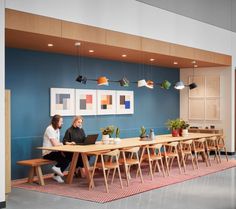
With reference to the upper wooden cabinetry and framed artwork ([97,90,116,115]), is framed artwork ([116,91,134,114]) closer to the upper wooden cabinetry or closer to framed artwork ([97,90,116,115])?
framed artwork ([97,90,116,115])

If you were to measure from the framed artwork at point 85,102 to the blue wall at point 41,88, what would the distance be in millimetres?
141

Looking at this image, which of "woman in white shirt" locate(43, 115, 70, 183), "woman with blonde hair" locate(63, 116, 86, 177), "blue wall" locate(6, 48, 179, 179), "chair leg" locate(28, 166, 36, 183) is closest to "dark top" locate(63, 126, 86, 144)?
"woman with blonde hair" locate(63, 116, 86, 177)

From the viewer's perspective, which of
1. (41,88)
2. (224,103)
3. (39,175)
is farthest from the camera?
(224,103)

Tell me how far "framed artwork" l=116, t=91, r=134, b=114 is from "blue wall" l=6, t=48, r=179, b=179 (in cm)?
14

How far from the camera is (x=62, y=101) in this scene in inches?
424

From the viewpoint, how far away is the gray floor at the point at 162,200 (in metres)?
7.25

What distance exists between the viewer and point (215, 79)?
1439 cm

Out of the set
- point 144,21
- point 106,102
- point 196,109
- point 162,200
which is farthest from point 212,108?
point 162,200

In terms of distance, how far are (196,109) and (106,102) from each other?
3.91 meters

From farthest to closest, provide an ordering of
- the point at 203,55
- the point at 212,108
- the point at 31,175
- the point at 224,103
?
the point at 212,108 < the point at 224,103 < the point at 203,55 < the point at 31,175

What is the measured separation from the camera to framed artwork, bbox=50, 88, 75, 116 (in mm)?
10492

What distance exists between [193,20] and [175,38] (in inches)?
48.0

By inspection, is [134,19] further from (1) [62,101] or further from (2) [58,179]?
(2) [58,179]

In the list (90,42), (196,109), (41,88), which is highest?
(90,42)
